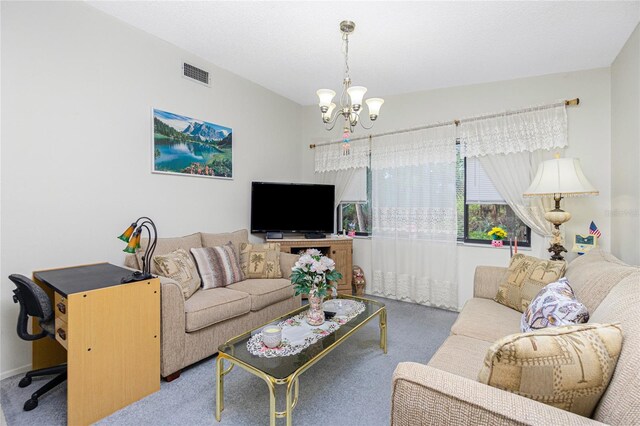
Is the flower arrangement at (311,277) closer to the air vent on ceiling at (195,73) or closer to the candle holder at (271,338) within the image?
the candle holder at (271,338)

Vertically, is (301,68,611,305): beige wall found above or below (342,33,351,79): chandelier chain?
below

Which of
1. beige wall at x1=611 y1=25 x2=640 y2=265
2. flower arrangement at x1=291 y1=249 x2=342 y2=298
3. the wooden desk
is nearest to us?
the wooden desk

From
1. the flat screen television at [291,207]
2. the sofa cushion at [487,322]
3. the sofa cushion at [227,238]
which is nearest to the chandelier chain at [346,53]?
the flat screen television at [291,207]

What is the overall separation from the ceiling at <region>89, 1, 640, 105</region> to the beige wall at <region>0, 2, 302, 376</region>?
12.7 inches

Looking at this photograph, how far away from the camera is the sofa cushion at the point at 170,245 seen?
249 centimetres

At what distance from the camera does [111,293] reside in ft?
5.87

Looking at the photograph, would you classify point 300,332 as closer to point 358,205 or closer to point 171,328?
point 171,328

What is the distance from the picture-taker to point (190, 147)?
315 cm

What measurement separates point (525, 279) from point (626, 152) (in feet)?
4.95

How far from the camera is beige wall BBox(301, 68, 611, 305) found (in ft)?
9.72

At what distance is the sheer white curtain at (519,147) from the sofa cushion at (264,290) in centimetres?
252

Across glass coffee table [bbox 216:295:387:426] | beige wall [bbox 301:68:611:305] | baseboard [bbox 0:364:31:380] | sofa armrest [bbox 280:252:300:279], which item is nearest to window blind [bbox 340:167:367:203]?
beige wall [bbox 301:68:611:305]

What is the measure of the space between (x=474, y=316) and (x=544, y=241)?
5.81 feet

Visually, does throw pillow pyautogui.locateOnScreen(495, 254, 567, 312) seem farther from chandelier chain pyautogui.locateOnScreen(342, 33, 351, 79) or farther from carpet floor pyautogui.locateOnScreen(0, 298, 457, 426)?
chandelier chain pyautogui.locateOnScreen(342, 33, 351, 79)
